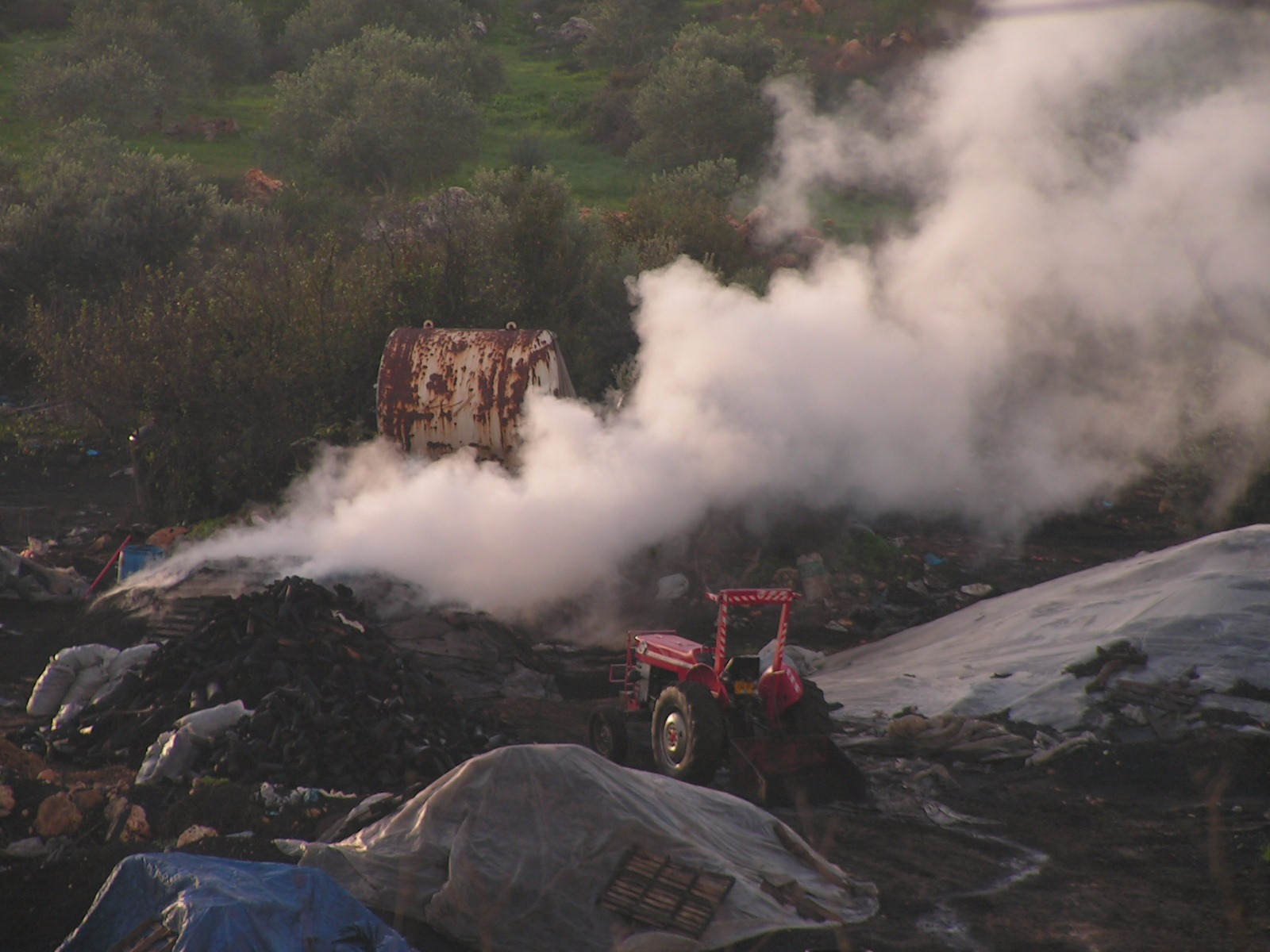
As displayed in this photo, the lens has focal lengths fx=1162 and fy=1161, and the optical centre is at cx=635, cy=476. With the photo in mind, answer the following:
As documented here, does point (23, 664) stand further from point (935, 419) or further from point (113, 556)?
point (935, 419)

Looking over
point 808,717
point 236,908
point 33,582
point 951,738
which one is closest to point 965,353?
point 951,738

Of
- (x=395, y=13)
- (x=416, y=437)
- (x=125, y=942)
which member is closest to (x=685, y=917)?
(x=125, y=942)

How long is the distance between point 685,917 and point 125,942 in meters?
2.32

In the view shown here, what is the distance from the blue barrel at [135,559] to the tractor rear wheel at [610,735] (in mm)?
5963

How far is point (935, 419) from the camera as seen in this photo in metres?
17.2

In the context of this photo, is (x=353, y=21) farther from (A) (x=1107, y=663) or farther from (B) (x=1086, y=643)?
(A) (x=1107, y=663)

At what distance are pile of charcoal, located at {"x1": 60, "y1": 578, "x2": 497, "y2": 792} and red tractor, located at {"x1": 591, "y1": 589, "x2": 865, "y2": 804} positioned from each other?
1341 mm

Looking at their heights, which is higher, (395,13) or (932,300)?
(395,13)

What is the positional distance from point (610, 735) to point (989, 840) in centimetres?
261

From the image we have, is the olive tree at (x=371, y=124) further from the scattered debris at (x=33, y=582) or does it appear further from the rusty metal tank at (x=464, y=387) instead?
the scattered debris at (x=33, y=582)

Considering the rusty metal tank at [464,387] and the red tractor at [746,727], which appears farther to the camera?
the rusty metal tank at [464,387]

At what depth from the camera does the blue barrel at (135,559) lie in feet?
39.3

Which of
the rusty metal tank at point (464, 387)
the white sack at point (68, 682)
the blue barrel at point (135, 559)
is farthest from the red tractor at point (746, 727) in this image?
the rusty metal tank at point (464, 387)

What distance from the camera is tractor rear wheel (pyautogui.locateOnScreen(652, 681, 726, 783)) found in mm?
7391
